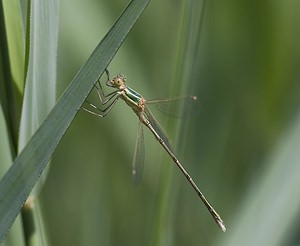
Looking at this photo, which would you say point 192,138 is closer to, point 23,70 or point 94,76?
point 23,70

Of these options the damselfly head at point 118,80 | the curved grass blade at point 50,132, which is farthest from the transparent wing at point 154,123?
the curved grass blade at point 50,132

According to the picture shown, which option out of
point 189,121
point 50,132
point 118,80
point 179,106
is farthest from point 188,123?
point 50,132

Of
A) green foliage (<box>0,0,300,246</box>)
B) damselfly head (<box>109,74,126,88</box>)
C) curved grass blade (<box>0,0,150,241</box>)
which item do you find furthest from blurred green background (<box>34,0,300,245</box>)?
curved grass blade (<box>0,0,150,241</box>)

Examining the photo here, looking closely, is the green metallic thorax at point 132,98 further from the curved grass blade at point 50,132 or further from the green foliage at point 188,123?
the curved grass blade at point 50,132

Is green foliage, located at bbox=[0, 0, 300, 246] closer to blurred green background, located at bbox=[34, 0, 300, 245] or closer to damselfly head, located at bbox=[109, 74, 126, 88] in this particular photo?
blurred green background, located at bbox=[34, 0, 300, 245]

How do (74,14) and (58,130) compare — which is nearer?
(58,130)

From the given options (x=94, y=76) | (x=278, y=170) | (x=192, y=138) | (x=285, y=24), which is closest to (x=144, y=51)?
(x=192, y=138)
